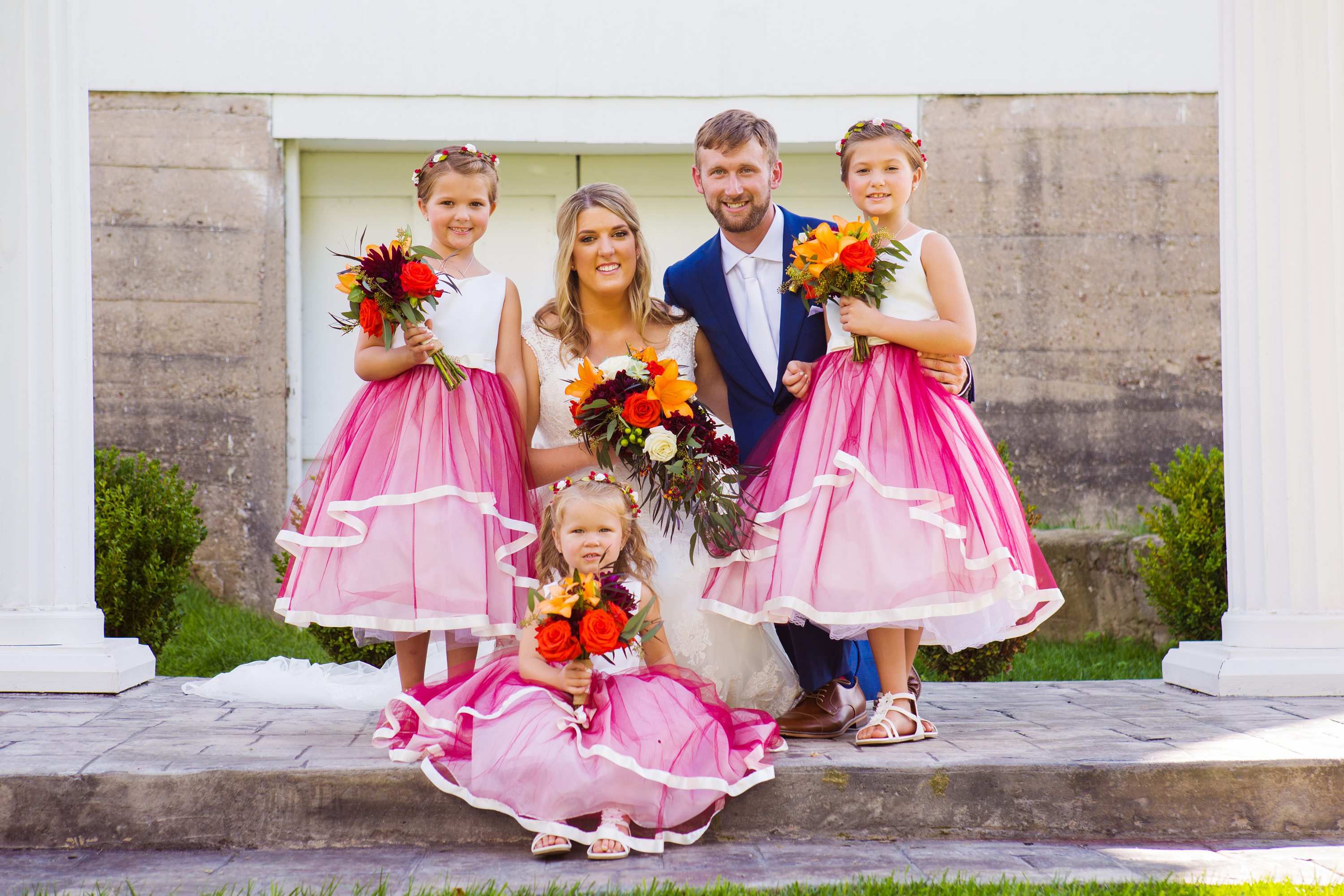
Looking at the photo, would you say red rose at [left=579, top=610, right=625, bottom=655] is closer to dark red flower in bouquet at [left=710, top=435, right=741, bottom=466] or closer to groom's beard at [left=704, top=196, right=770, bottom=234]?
dark red flower in bouquet at [left=710, top=435, right=741, bottom=466]

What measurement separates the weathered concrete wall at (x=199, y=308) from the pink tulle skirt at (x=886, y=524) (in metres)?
4.36

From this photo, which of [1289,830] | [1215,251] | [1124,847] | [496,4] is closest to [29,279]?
[496,4]

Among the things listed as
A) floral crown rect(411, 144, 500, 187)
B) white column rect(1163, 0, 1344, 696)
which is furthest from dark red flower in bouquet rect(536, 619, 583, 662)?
white column rect(1163, 0, 1344, 696)

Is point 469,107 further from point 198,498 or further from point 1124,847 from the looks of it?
point 1124,847

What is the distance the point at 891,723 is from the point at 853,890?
2.89 ft

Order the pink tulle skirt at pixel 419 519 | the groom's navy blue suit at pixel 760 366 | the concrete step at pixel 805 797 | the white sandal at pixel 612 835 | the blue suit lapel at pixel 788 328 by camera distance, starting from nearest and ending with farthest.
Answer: the white sandal at pixel 612 835
the concrete step at pixel 805 797
the pink tulle skirt at pixel 419 519
the groom's navy blue suit at pixel 760 366
the blue suit lapel at pixel 788 328

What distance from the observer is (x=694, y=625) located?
3.66 metres

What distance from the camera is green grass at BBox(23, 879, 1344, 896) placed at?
2.60m

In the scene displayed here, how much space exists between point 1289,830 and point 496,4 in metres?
6.03

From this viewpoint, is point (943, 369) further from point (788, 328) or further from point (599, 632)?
point (599, 632)

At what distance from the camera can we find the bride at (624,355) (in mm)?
3682

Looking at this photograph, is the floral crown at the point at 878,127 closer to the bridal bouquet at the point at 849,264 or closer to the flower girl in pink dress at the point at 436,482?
the bridal bouquet at the point at 849,264

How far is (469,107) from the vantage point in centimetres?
705

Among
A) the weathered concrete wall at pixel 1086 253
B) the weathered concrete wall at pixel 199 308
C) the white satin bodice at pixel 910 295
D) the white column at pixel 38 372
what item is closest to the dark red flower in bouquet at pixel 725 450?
the white satin bodice at pixel 910 295
